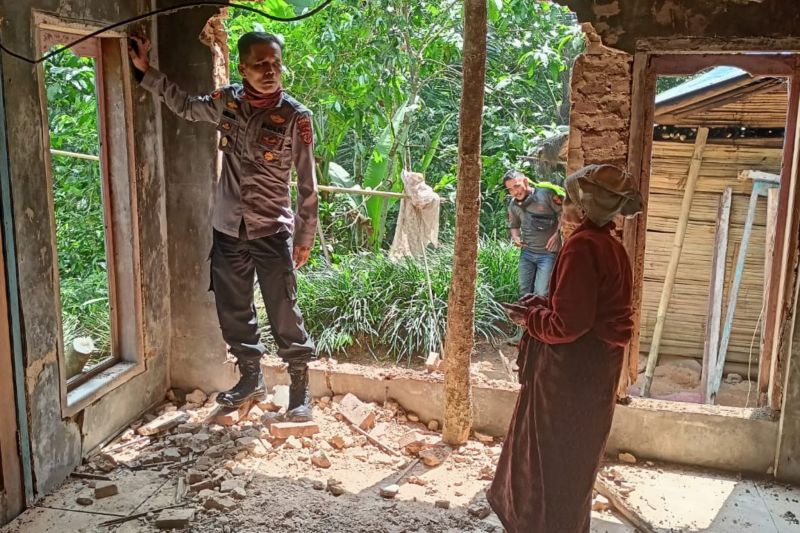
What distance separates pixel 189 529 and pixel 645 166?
3229 mm

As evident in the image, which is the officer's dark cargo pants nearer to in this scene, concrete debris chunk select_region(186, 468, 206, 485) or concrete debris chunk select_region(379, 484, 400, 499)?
concrete debris chunk select_region(186, 468, 206, 485)

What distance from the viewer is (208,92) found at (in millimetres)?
4633

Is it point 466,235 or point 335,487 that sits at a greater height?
point 466,235

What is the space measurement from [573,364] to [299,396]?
7.59ft

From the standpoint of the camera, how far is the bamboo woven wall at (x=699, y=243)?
6.68 meters

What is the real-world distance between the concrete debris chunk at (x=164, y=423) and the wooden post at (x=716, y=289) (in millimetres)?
4651

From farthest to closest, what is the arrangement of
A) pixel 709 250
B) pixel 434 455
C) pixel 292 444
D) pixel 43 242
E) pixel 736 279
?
pixel 709 250 < pixel 736 279 < pixel 292 444 < pixel 434 455 < pixel 43 242

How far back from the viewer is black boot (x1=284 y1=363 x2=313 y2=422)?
15.0 feet

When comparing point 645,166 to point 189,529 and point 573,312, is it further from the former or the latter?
point 189,529

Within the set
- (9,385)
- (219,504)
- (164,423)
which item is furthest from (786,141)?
(9,385)

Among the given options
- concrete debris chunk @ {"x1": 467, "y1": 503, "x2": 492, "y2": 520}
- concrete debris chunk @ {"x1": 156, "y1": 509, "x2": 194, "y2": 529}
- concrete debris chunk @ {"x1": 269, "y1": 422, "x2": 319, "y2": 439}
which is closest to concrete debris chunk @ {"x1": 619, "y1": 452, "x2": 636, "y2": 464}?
concrete debris chunk @ {"x1": 467, "y1": 503, "x2": 492, "y2": 520}

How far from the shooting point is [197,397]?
497cm

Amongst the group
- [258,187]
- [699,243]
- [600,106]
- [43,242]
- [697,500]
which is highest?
[600,106]

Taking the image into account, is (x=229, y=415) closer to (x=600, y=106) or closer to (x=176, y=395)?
(x=176, y=395)
